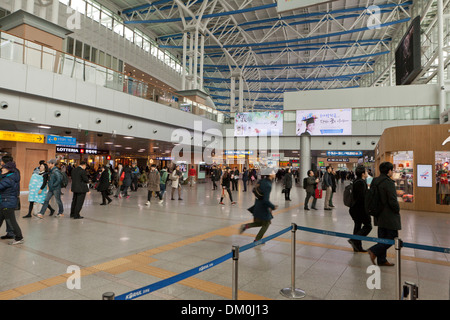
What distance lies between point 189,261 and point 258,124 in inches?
1010

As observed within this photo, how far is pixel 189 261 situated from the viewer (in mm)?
4922

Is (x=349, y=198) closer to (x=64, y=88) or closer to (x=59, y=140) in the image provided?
(x=64, y=88)

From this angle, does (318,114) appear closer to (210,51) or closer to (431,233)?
(431,233)

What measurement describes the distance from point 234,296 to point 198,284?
135 cm

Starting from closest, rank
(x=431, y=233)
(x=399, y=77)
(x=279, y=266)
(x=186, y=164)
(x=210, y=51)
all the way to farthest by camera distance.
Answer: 1. (x=279, y=266)
2. (x=431, y=233)
3. (x=399, y=77)
4. (x=186, y=164)
5. (x=210, y=51)

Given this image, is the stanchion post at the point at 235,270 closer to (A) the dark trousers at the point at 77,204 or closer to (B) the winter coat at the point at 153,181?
(A) the dark trousers at the point at 77,204

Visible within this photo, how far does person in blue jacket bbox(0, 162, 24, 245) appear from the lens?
5621 mm

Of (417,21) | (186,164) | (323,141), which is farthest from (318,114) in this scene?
(186,164)

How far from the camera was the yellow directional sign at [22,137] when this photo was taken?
47.2ft

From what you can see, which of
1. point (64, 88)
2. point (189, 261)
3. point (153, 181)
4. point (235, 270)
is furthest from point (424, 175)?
point (64, 88)

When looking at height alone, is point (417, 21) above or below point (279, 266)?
above

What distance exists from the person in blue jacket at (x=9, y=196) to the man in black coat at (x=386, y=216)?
22.4 ft

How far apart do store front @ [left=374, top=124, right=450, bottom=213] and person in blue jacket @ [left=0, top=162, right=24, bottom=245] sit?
13555 mm

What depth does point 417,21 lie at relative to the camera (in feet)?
71.3
